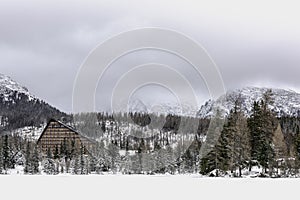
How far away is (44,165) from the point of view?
117m

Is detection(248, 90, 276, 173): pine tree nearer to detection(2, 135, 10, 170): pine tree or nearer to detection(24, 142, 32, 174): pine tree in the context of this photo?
detection(24, 142, 32, 174): pine tree

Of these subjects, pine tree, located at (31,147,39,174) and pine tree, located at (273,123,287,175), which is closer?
pine tree, located at (273,123,287,175)

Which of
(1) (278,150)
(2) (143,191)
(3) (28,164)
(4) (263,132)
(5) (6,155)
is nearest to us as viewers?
(2) (143,191)

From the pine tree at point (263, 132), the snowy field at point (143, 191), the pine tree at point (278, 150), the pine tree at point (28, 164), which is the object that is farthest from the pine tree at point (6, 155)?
the snowy field at point (143, 191)

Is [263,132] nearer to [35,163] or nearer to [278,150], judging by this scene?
[278,150]

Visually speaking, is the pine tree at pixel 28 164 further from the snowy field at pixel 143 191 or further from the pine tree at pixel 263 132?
the snowy field at pixel 143 191

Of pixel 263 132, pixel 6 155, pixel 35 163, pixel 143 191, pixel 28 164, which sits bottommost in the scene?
pixel 143 191

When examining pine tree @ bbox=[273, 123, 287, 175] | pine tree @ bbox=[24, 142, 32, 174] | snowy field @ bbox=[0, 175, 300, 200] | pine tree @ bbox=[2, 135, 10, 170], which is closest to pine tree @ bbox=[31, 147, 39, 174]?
pine tree @ bbox=[24, 142, 32, 174]

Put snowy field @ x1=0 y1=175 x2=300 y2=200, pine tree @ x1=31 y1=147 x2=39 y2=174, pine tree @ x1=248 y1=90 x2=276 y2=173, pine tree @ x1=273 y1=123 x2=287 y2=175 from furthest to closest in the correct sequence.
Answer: pine tree @ x1=31 y1=147 x2=39 y2=174 < pine tree @ x1=273 y1=123 x2=287 y2=175 < pine tree @ x1=248 y1=90 x2=276 y2=173 < snowy field @ x1=0 y1=175 x2=300 y2=200

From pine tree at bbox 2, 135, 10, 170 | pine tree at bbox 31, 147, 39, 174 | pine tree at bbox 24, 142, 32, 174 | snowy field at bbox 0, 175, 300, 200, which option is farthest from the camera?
pine tree at bbox 2, 135, 10, 170

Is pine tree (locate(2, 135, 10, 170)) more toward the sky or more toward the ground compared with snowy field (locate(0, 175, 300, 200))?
more toward the sky

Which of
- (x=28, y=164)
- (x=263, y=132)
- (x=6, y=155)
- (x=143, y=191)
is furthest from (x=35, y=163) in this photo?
(x=143, y=191)

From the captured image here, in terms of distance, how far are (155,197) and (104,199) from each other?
2.93 meters

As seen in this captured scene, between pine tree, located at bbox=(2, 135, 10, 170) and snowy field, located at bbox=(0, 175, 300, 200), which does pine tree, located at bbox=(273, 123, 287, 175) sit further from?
pine tree, located at bbox=(2, 135, 10, 170)
